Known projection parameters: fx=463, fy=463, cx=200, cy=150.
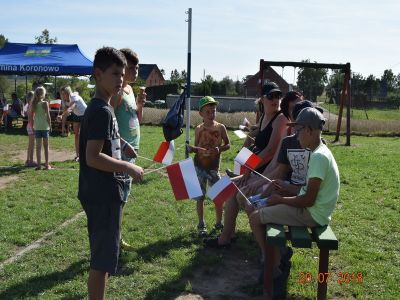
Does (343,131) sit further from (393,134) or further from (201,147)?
(201,147)

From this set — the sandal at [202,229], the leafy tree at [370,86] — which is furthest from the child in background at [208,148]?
the leafy tree at [370,86]

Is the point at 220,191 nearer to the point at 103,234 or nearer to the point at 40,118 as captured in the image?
the point at 103,234

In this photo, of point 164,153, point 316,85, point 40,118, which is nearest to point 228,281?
point 164,153

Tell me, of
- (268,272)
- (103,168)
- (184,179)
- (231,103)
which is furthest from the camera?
(231,103)

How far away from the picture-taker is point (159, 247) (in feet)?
15.8

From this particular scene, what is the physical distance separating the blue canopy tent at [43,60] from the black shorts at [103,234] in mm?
13428

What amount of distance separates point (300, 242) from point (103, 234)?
56.5 inches

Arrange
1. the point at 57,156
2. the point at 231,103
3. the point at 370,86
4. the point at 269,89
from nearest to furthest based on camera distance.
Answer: the point at 269,89 < the point at 57,156 < the point at 231,103 < the point at 370,86

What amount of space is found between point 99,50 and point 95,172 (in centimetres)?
73

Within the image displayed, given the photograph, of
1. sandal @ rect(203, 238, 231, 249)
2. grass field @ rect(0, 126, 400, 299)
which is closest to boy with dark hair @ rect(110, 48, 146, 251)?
grass field @ rect(0, 126, 400, 299)

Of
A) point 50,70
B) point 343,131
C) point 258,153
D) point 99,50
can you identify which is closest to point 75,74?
point 50,70

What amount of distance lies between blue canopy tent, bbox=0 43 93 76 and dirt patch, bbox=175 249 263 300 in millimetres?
12444

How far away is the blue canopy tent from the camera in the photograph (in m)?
15.9

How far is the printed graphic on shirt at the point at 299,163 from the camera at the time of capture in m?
4.03
